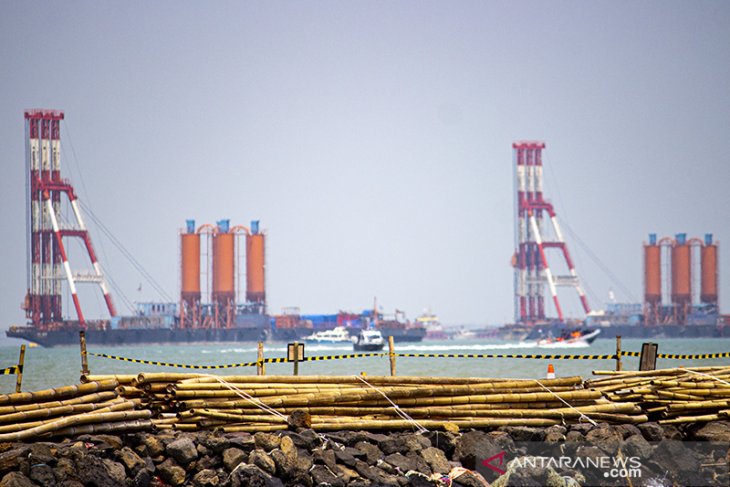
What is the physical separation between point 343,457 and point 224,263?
12082 centimetres

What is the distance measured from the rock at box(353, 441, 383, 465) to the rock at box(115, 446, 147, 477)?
2.10 metres

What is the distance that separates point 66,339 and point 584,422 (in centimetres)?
11527

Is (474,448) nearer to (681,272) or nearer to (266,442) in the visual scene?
(266,442)

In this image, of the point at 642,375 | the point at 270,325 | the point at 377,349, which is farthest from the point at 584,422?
the point at 270,325

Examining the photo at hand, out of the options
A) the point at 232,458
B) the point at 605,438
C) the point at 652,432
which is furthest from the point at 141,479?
the point at 652,432

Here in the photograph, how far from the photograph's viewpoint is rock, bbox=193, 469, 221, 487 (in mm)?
10327

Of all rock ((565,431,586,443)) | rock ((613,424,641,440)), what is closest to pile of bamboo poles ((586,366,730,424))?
rock ((613,424,641,440))

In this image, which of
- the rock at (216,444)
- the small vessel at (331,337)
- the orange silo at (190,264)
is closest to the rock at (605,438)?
the rock at (216,444)

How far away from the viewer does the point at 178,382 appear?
11.5 meters

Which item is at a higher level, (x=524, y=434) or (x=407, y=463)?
(x=524, y=434)

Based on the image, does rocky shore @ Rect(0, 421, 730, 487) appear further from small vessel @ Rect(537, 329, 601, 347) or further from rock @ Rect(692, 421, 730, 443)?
small vessel @ Rect(537, 329, 601, 347)

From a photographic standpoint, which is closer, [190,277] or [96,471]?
[96,471]

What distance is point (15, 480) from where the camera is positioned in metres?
9.59

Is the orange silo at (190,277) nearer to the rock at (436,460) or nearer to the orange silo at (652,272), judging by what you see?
the orange silo at (652,272)
